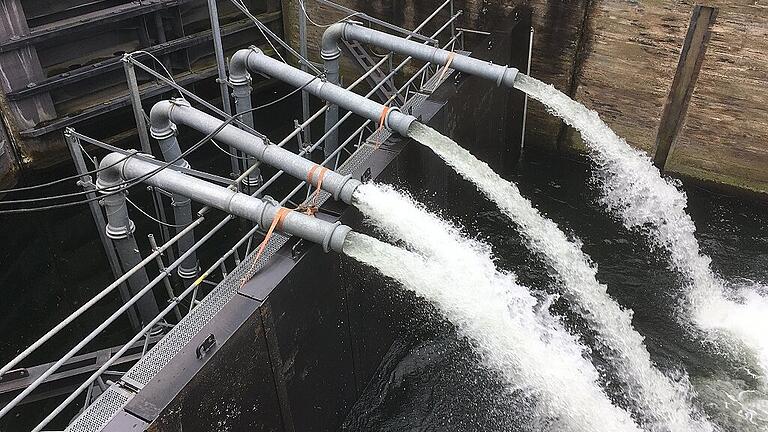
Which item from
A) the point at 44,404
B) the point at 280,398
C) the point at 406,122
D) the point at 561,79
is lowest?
the point at 44,404

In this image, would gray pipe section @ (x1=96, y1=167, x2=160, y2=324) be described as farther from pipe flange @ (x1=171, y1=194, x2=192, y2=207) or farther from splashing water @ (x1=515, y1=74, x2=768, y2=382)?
splashing water @ (x1=515, y1=74, x2=768, y2=382)

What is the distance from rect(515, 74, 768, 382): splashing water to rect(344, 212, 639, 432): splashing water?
278cm

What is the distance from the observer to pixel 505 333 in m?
7.20

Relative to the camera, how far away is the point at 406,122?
791 cm

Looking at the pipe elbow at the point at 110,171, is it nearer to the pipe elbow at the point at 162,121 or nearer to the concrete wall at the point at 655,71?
the pipe elbow at the point at 162,121

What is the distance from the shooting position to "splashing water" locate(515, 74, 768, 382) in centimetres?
901

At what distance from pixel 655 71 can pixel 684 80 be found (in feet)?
1.74

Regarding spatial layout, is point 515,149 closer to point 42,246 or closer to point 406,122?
point 406,122

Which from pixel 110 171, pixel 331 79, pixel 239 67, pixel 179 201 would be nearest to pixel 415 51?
pixel 331 79

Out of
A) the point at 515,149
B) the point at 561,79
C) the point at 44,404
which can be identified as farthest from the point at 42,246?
the point at 561,79

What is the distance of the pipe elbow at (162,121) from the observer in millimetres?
7594

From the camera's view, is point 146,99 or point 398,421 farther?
point 146,99

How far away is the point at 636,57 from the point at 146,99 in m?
10.0

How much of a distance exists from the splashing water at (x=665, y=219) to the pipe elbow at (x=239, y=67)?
4.30 m
